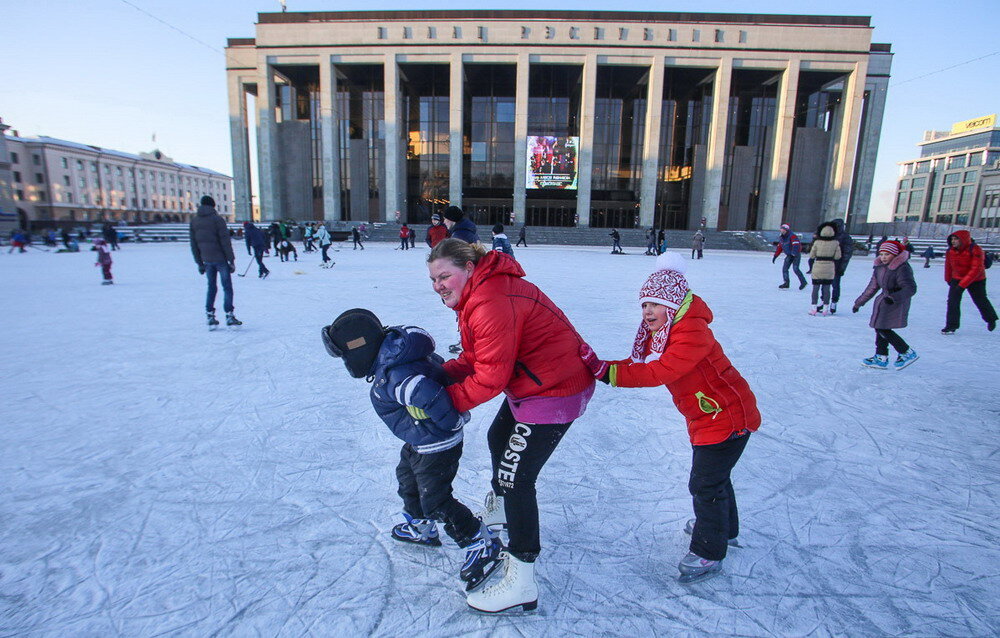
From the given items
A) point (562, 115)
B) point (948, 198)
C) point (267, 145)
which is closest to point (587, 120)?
point (562, 115)

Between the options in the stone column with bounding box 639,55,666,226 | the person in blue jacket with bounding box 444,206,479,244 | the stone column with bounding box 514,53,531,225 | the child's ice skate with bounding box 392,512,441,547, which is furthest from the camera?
the stone column with bounding box 514,53,531,225

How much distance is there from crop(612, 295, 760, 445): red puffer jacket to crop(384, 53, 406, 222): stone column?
3484 centimetres

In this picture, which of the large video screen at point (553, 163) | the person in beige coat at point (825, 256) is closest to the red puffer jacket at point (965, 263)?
the person in beige coat at point (825, 256)

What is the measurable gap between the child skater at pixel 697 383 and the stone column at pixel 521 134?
3357 centimetres

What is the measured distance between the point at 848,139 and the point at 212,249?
4085 centimetres

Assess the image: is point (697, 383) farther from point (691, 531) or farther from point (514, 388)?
point (691, 531)

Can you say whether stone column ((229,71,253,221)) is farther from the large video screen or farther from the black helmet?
the black helmet

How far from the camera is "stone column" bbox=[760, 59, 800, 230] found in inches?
1293

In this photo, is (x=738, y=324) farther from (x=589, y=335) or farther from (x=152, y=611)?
(x=152, y=611)

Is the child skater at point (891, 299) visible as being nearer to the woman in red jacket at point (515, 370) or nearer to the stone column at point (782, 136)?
the woman in red jacket at point (515, 370)

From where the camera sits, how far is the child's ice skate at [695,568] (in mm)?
1867

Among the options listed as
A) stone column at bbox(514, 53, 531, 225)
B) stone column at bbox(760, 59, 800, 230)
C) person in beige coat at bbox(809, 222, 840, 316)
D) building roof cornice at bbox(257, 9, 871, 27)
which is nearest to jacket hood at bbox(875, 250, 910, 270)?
person in beige coat at bbox(809, 222, 840, 316)

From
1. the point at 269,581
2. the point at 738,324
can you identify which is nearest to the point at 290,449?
the point at 269,581

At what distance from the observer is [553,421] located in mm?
1658
